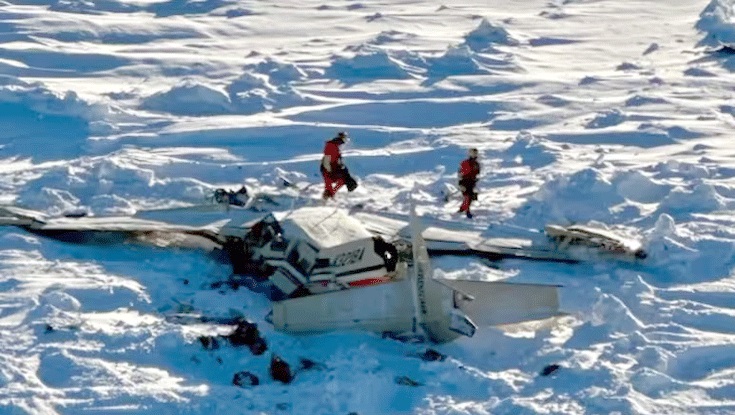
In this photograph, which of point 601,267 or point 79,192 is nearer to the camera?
point 601,267

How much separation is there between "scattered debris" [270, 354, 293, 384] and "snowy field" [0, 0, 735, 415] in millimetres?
117

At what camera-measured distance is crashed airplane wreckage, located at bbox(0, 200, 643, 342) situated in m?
14.6

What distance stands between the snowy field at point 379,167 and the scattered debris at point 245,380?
14 centimetres

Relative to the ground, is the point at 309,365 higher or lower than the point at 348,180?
lower

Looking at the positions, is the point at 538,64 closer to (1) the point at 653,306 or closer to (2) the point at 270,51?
(2) the point at 270,51

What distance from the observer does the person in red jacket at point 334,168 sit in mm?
18938

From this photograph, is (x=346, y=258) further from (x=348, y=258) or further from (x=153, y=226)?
(x=153, y=226)

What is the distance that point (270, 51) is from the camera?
29375 millimetres

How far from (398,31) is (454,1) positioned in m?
4.81

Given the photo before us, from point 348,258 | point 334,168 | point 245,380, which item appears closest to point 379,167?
point 334,168

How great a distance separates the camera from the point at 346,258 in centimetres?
1553

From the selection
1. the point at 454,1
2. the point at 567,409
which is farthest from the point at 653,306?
the point at 454,1

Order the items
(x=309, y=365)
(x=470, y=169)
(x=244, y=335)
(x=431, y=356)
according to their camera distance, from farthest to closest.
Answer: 1. (x=470, y=169)
2. (x=244, y=335)
3. (x=431, y=356)
4. (x=309, y=365)

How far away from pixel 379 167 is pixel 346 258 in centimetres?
619
